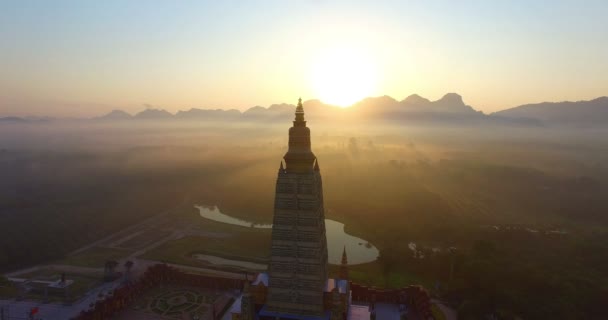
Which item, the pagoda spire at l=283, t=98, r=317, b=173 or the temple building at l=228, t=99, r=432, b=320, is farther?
the pagoda spire at l=283, t=98, r=317, b=173

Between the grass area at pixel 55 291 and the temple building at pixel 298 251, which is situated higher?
the temple building at pixel 298 251

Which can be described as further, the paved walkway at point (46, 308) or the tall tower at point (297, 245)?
the paved walkway at point (46, 308)

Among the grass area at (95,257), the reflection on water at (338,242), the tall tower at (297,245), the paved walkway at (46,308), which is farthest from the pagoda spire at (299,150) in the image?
the grass area at (95,257)

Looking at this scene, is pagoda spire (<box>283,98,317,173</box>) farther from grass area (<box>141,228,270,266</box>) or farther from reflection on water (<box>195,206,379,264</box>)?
reflection on water (<box>195,206,379,264</box>)

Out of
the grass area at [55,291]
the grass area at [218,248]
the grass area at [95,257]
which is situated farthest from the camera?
the grass area at [218,248]

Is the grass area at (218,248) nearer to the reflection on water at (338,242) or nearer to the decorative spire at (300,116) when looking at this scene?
the reflection on water at (338,242)

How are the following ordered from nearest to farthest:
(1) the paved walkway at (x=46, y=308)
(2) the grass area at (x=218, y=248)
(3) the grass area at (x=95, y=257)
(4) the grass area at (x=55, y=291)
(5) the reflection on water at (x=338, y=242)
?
1. (1) the paved walkway at (x=46, y=308)
2. (4) the grass area at (x=55, y=291)
3. (3) the grass area at (x=95, y=257)
4. (2) the grass area at (x=218, y=248)
5. (5) the reflection on water at (x=338, y=242)

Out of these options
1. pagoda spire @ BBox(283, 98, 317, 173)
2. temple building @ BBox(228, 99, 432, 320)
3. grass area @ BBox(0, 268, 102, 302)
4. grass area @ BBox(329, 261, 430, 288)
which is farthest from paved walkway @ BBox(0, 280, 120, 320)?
grass area @ BBox(329, 261, 430, 288)
